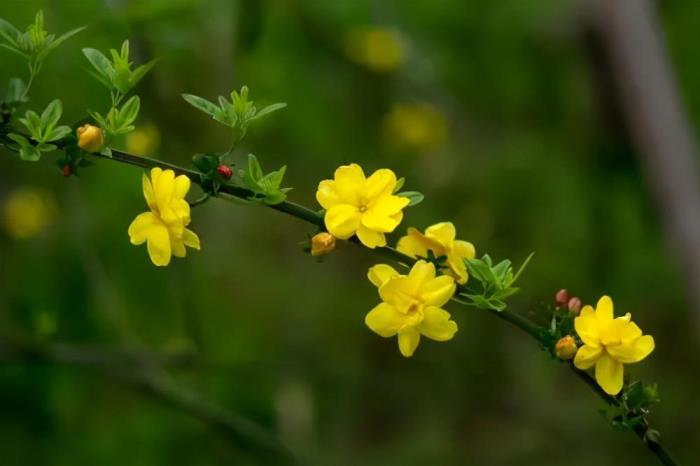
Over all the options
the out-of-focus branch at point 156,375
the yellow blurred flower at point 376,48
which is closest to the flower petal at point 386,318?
the out-of-focus branch at point 156,375

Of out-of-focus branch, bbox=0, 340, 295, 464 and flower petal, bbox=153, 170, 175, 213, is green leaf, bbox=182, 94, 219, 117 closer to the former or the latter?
flower petal, bbox=153, 170, 175, 213

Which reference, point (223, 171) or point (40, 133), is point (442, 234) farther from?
point (40, 133)

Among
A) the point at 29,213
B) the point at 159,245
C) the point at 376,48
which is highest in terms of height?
the point at 159,245

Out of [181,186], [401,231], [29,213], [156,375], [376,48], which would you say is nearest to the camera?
[181,186]

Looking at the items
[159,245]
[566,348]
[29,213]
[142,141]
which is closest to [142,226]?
[159,245]

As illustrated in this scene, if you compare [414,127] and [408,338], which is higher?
Answer: [408,338]

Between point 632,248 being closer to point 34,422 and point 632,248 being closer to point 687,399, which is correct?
point 687,399
